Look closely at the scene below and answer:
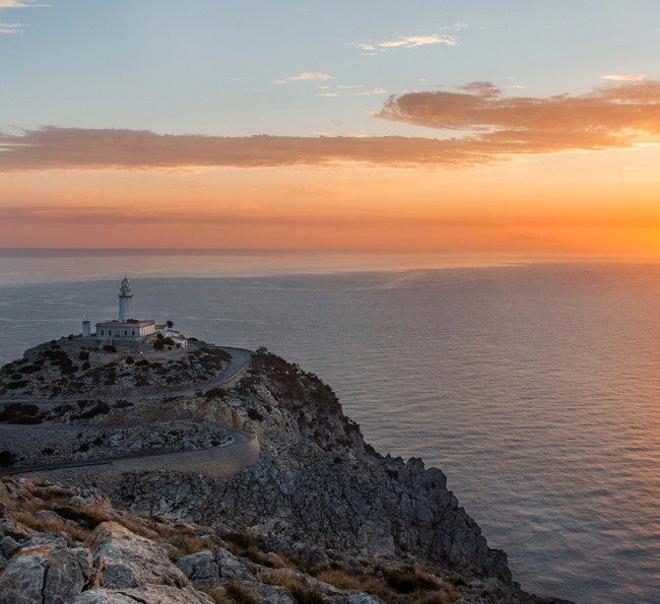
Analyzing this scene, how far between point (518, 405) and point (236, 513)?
147 ft

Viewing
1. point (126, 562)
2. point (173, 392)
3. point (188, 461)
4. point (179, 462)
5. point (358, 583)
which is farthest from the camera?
point (173, 392)

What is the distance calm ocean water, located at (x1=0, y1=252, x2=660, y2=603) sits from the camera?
143 feet

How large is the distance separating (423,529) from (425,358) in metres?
60.0

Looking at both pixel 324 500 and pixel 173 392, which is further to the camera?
pixel 173 392

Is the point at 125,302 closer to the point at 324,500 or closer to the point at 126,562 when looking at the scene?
the point at 324,500

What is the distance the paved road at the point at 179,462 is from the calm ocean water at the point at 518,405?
18723 millimetres

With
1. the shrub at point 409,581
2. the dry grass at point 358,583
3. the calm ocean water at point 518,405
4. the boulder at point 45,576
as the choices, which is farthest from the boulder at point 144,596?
the calm ocean water at point 518,405

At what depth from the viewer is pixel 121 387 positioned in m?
54.1

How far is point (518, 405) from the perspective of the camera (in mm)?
73938

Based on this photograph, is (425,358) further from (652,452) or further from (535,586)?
(535,586)

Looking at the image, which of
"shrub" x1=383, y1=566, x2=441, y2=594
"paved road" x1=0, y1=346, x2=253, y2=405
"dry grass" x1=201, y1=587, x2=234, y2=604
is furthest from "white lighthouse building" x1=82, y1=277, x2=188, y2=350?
"dry grass" x1=201, y1=587, x2=234, y2=604

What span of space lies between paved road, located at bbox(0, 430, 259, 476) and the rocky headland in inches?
15.1

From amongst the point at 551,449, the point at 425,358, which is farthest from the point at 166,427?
the point at 425,358

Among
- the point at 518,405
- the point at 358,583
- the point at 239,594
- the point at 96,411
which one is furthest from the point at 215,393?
the point at 518,405
